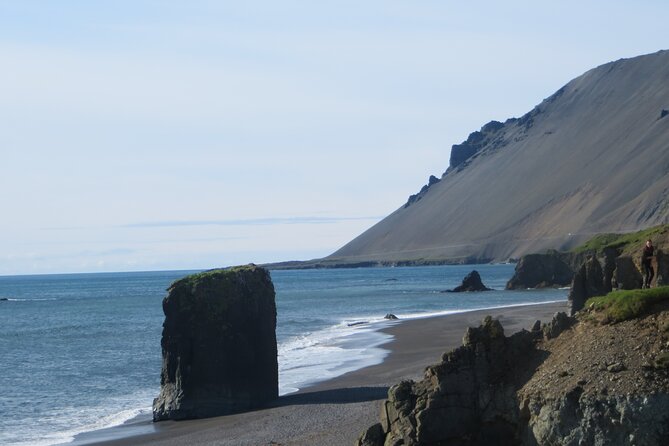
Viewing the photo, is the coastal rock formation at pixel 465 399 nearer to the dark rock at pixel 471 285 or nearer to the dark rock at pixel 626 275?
the dark rock at pixel 626 275

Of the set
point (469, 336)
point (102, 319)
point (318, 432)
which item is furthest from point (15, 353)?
point (469, 336)

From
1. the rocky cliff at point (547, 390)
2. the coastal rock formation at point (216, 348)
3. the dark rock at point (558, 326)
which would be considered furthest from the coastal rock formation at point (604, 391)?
the coastal rock formation at point (216, 348)

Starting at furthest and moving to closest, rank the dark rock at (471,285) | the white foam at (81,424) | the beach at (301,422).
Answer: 1. the dark rock at (471,285)
2. the white foam at (81,424)
3. the beach at (301,422)

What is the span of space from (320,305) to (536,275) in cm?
3618

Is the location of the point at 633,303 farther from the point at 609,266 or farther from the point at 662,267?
the point at 609,266

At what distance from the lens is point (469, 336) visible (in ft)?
58.6

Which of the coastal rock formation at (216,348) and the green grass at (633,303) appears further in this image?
the coastal rock formation at (216,348)

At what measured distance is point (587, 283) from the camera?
42.8 m

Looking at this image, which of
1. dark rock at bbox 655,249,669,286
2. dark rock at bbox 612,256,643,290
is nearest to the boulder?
dark rock at bbox 655,249,669,286

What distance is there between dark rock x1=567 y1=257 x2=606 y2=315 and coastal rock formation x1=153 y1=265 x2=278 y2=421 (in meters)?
14.9

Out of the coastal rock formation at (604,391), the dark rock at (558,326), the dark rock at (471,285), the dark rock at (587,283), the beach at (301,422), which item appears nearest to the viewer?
the coastal rock formation at (604,391)

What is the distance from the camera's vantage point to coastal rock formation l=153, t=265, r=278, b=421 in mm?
31156

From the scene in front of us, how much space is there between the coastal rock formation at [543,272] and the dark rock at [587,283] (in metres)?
81.3

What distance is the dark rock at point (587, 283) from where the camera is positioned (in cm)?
4194
